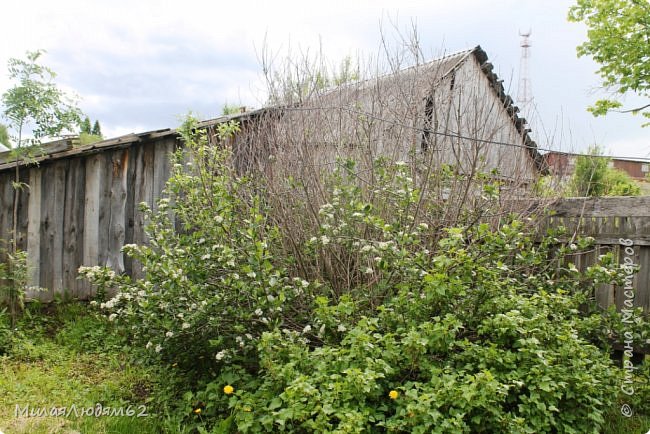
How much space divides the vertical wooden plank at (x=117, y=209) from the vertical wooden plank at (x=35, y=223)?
2.41 ft

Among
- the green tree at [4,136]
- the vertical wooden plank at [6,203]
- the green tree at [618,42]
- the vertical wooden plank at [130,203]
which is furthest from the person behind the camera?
the green tree at [618,42]

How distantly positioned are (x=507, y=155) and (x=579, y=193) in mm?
1083

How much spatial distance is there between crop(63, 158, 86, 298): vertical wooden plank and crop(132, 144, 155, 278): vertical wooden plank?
22.6 inches

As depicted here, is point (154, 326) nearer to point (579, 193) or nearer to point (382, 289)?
point (382, 289)

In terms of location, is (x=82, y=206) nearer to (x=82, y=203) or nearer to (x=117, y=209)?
(x=82, y=203)

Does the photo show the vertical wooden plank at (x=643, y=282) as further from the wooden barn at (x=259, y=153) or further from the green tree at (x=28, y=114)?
the green tree at (x=28, y=114)

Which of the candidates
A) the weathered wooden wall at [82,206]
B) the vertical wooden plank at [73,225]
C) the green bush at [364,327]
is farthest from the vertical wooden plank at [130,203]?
the green bush at [364,327]

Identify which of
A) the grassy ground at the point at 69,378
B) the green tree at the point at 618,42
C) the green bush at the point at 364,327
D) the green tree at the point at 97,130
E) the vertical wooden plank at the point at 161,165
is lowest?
the grassy ground at the point at 69,378

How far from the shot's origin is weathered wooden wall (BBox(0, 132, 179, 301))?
213 inches

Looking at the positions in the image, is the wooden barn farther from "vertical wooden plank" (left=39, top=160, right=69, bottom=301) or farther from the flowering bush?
the flowering bush

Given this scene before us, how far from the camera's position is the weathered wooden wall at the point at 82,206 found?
541cm

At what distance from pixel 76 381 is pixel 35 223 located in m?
2.43

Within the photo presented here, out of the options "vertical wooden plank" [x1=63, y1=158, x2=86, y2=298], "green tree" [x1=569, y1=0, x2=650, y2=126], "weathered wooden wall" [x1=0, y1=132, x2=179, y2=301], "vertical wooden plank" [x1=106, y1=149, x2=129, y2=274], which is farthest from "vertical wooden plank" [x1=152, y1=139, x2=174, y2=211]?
"green tree" [x1=569, y1=0, x2=650, y2=126]

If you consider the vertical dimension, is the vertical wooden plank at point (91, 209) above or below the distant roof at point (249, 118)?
below
